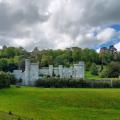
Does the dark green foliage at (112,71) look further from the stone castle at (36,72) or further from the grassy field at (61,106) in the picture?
the grassy field at (61,106)

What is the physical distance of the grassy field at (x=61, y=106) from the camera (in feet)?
135

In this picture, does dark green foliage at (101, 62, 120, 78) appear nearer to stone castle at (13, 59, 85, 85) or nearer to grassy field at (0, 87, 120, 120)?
stone castle at (13, 59, 85, 85)

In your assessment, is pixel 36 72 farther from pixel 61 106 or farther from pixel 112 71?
pixel 61 106

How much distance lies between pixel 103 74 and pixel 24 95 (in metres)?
70.6

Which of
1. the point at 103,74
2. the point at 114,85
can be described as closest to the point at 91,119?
the point at 114,85

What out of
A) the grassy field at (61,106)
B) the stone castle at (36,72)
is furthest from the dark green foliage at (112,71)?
the grassy field at (61,106)

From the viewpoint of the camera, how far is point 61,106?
49.6 meters

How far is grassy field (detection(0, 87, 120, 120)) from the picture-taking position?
4103cm

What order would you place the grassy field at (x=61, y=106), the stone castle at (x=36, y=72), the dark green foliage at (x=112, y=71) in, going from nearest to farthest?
1. the grassy field at (x=61, y=106)
2. the stone castle at (x=36, y=72)
3. the dark green foliage at (x=112, y=71)

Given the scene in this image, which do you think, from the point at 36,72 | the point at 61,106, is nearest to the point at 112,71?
the point at 36,72

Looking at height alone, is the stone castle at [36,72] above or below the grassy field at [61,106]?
above

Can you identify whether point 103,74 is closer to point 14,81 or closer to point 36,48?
point 14,81

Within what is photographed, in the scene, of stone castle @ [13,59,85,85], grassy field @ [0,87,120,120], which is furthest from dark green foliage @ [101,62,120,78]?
grassy field @ [0,87,120,120]

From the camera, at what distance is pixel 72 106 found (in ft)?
163
